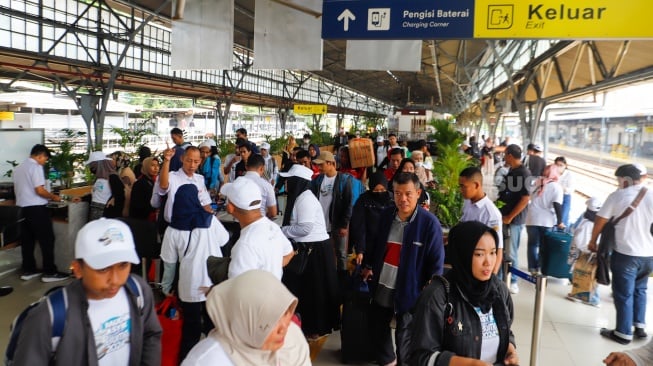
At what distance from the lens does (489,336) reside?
2.03 m

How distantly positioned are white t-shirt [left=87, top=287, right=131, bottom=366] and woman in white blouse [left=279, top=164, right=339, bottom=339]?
205cm

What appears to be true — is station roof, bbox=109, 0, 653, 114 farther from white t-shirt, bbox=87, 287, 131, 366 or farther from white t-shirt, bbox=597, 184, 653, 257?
white t-shirt, bbox=87, 287, 131, 366

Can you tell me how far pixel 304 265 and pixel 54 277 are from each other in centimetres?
374

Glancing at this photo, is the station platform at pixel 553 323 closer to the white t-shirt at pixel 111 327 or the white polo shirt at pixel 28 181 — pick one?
the white polo shirt at pixel 28 181

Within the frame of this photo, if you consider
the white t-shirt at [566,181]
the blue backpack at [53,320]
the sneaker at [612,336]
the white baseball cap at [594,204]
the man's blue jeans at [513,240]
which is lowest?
the sneaker at [612,336]

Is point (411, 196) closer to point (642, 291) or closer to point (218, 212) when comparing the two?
point (642, 291)

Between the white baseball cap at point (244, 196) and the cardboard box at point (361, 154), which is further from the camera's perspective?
the cardboard box at point (361, 154)

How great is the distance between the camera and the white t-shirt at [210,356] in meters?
1.39

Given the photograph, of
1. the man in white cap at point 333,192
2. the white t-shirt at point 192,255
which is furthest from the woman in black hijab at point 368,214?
the white t-shirt at point 192,255

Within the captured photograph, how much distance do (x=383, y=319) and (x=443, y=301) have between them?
6.05 ft

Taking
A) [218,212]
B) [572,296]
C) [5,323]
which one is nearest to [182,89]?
[218,212]

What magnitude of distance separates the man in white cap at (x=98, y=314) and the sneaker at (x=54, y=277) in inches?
177

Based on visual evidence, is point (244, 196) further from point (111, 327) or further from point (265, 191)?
point (265, 191)

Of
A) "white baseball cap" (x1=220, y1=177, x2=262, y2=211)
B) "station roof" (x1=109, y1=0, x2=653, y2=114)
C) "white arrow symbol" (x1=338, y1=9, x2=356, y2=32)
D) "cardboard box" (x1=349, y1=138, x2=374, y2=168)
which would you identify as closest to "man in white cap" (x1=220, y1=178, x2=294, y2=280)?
"white baseball cap" (x1=220, y1=177, x2=262, y2=211)
